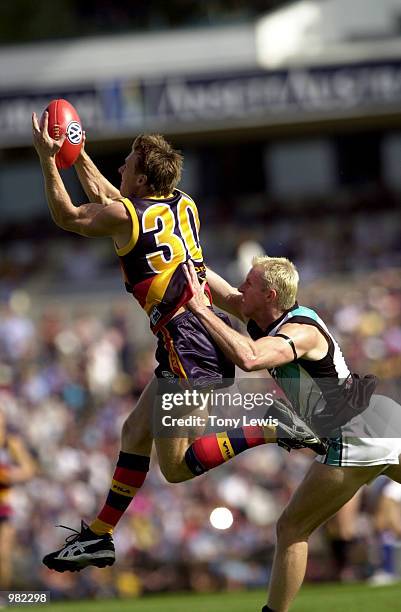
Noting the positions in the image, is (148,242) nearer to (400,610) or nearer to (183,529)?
(400,610)

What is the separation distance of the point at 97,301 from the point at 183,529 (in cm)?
597

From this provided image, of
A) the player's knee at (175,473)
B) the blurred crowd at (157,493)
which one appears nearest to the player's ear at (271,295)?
the player's knee at (175,473)

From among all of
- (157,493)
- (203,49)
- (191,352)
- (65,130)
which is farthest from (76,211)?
(203,49)

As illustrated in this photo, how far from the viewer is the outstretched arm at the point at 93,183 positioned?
711 cm

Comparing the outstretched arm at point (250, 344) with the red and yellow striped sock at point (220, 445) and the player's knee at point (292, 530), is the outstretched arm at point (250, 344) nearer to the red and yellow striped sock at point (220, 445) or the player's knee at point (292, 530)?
the red and yellow striped sock at point (220, 445)

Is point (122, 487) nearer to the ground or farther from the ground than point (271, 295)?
nearer to the ground

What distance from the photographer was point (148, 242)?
6.64 meters

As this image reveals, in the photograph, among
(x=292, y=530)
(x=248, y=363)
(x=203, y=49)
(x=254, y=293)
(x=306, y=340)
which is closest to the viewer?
(x=248, y=363)

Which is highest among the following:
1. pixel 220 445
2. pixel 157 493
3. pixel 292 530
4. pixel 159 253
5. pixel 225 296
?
pixel 159 253

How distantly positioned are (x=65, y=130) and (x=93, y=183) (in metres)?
0.51

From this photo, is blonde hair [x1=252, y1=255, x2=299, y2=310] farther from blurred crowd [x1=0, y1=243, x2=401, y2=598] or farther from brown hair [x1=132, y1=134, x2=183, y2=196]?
blurred crowd [x1=0, y1=243, x2=401, y2=598]

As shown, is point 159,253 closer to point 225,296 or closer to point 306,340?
point 225,296

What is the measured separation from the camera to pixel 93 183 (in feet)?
23.5

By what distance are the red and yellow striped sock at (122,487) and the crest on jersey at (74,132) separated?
1.67 meters
